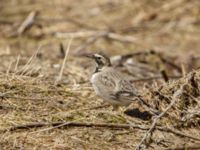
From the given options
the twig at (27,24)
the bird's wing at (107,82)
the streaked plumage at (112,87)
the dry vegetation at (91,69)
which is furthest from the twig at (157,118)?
the twig at (27,24)

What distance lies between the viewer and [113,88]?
31.0 ft

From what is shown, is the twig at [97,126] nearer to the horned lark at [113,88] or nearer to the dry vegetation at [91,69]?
the dry vegetation at [91,69]

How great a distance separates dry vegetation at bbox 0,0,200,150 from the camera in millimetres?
8453

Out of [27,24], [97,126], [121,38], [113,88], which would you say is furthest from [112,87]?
[27,24]

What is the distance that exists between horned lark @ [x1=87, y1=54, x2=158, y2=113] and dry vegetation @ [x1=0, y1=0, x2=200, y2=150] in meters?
0.15

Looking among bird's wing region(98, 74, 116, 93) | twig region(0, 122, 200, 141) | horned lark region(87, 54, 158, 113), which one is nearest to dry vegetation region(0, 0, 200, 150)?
twig region(0, 122, 200, 141)

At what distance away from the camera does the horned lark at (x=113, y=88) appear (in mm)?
9266

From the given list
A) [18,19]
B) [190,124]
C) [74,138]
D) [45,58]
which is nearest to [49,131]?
[74,138]

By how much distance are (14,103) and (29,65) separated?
57.3 inches

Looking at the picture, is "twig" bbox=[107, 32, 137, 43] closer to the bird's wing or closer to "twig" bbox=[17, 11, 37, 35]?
"twig" bbox=[17, 11, 37, 35]

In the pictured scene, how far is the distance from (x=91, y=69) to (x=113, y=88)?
3.02m

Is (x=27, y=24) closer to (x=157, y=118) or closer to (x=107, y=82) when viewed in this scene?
(x=107, y=82)

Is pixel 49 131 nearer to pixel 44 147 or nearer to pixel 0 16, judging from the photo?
pixel 44 147

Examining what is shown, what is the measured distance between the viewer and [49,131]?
843 centimetres
